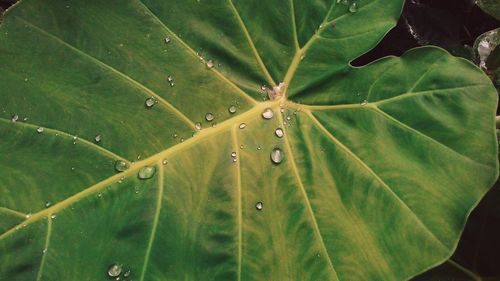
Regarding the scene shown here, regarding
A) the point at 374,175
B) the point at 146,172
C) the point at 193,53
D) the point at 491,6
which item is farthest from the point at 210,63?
the point at 491,6

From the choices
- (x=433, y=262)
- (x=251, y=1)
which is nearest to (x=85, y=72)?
(x=251, y=1)

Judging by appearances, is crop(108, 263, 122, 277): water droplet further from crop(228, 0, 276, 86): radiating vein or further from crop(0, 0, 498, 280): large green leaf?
crop(228, 0, 276, 86): radiating vein

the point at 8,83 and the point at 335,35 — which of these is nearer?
the point at 8,83

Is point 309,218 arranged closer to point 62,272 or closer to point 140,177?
point 140,177

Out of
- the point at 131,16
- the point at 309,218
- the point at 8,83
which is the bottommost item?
the point at 309,218

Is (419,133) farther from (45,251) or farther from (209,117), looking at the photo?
(45,251)

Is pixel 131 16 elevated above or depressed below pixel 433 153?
above
